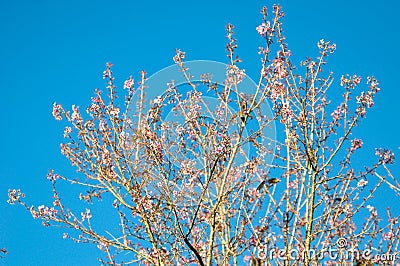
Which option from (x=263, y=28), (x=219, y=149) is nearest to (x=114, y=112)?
(x=219, y=149)

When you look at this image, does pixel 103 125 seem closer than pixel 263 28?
No

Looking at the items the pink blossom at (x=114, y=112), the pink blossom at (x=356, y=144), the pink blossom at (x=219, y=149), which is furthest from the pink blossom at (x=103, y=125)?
the pink blossom at (x=356, y=144)

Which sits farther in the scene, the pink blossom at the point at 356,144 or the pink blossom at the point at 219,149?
the pink blossom at the point at 356,144

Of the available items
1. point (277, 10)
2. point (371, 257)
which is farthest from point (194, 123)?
point (371, 257)

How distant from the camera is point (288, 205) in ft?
21.6

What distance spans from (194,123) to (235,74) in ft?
3.15

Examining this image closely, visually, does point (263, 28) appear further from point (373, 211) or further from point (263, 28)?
point (373, 211)

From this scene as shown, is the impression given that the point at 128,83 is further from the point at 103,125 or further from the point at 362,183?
the point at 362,183

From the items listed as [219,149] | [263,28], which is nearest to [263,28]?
[263,28]

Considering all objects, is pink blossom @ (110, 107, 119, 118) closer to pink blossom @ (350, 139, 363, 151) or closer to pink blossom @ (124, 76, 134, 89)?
pink blossom @ (124, 76, 134, 89)

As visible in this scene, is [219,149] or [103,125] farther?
[103,125]

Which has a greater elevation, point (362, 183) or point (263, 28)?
point (263, 28)

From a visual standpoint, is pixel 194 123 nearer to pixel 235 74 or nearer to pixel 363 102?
pixel 235 74

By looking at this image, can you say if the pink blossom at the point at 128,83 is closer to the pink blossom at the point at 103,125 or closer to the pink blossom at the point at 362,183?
the pink blossom at the point at 103,125
